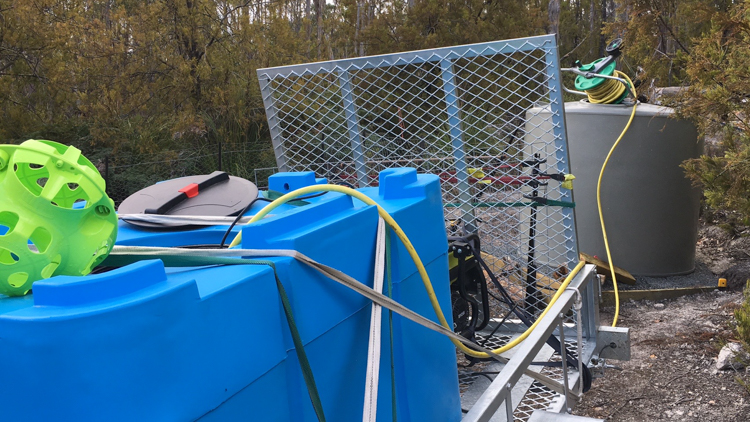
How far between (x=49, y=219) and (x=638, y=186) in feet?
16.9

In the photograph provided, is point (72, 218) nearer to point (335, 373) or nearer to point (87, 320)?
point (87, 320)

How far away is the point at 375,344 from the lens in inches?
52.6

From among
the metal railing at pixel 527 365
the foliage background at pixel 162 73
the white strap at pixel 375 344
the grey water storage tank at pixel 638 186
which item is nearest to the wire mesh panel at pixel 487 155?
the metal railing at pixel 527 365

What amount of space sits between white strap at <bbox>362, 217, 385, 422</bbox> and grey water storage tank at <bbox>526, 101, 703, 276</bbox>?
14.0 feet

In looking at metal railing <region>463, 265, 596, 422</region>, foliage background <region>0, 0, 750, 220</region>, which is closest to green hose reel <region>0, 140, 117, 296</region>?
metal railing <region>463, 265, 596, 422</region>

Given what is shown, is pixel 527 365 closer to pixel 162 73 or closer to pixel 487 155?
pixel 487 155

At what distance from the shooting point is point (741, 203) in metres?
3.83

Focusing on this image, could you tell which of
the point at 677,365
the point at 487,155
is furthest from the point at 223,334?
the point at 677,365

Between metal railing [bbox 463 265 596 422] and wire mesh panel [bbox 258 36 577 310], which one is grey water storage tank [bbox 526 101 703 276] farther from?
metal railing [bbox 463 265 596 422]

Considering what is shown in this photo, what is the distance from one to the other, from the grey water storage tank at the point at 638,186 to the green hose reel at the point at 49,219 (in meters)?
4.79

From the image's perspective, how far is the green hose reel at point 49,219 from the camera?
1.03 metres

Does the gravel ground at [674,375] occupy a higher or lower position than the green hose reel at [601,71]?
lower

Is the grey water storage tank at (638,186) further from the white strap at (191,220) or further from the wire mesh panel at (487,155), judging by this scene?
the white strap at (191,220)

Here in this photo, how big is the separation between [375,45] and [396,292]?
9.08 metres
